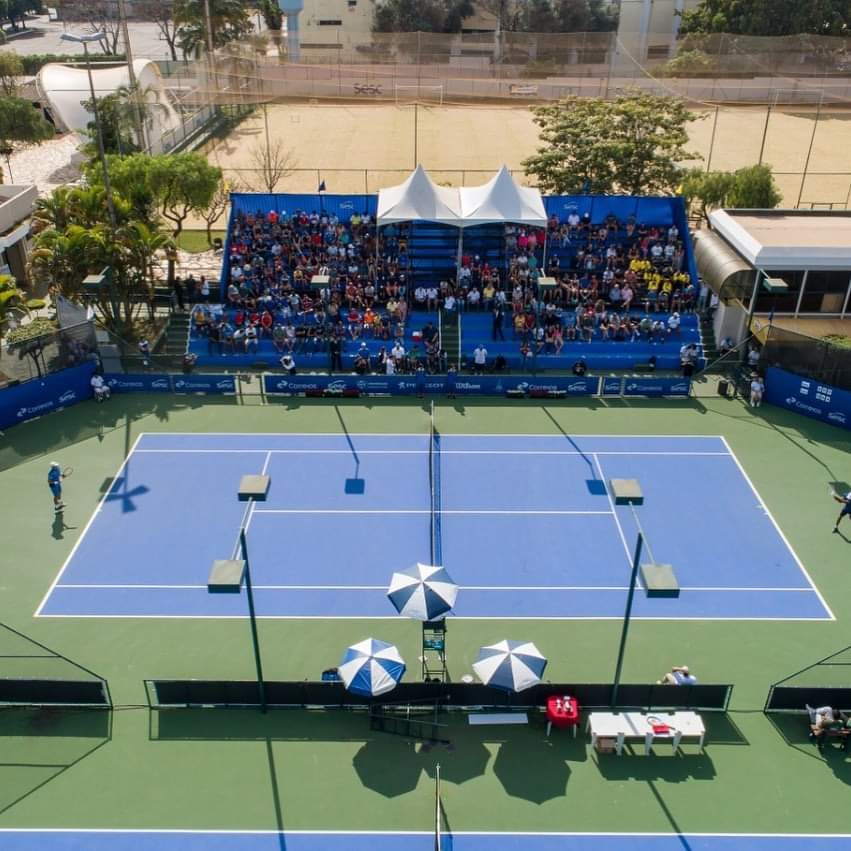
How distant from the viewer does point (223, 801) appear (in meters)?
15.4

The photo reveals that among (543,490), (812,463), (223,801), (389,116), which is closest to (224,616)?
(223,801)

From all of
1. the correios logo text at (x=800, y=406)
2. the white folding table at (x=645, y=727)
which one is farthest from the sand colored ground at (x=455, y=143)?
the white folding table at (x=645, y=727)

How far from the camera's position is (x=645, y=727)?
16.3m

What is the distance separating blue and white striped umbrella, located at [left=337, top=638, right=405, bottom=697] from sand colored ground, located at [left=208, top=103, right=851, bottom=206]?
38.3 m

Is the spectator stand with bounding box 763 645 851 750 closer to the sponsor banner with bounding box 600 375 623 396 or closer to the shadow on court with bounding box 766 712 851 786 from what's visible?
the shadow on court with bounding box 766 712 851 786

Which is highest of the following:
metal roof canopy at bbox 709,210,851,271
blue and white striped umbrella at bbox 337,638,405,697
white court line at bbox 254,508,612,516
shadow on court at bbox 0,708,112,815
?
metal roof canopy at bbox 709,210,851,271

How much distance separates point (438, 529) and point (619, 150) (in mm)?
24199

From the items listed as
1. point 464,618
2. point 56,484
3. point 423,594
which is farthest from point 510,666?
point 56,484

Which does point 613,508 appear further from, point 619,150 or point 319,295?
point 619,150

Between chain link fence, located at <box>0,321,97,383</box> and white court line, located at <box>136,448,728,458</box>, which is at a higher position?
chain link fence, located at <box>0,321,97,383</box>

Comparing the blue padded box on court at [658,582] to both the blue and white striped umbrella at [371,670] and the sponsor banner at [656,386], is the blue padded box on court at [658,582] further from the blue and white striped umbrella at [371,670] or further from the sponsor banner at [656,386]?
the sponsor banner at [656,386]

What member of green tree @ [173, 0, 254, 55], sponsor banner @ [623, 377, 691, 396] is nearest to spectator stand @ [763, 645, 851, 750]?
sponsor banner @ [623, 377, 691, 396]

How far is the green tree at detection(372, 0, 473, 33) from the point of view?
293ft

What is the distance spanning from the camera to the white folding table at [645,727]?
1625 centimetres
